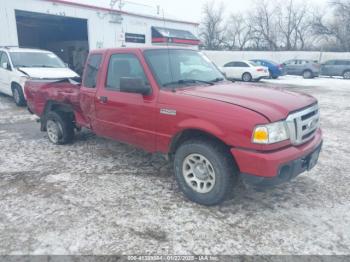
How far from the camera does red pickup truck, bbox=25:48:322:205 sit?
313cm

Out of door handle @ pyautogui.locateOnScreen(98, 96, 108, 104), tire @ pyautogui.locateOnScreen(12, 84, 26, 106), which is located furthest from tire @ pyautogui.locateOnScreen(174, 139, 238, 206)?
tire @ pyautogui.locateOnScreen(12, 84, 26, 106)

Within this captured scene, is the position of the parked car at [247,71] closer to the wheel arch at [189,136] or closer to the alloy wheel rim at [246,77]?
the alloy wheel rim at [246,77]

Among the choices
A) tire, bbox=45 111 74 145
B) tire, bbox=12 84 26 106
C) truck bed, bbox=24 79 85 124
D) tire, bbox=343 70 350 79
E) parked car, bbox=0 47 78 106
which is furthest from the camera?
tire, bbox=343 70 350 79

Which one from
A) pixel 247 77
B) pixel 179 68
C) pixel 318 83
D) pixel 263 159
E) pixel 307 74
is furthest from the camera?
pixel 307 74

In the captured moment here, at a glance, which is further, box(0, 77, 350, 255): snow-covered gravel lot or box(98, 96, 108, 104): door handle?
box(98, 96, 108, 104): door handle

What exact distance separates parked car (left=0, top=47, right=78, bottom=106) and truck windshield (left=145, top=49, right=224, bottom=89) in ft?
20.6

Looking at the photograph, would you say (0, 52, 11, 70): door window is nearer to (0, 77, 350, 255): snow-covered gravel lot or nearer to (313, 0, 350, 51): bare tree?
(0, 77, 350, 255): snow-covered gravel lot

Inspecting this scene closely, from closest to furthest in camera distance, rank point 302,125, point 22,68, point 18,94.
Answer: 1. point 302,125
2. point 22,68
3. point 18,94

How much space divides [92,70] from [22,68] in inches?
240

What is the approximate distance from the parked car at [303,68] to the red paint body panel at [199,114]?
74.7ft

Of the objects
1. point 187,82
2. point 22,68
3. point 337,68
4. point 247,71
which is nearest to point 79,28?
point 247,71

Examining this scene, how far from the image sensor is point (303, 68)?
24.8 metres

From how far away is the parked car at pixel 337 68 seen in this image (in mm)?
23531

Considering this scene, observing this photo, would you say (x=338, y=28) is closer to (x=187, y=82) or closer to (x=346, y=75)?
(x=346, y=75)
